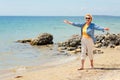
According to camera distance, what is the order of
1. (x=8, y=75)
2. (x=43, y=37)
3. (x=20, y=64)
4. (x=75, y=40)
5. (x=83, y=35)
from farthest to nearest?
(x=43, y=37), (x=75, y=40), (x=20, y=64), (x=8, y=75), (x=83, y=35)

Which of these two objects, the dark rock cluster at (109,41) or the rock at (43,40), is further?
the rock at (43,40)

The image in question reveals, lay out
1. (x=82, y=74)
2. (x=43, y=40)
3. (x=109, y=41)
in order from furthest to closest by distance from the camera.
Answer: (x=43, y=40), (x=109, y=41), (x=82, y=74)

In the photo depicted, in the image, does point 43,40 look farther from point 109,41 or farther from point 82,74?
point 82,74

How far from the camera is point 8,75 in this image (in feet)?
46.9

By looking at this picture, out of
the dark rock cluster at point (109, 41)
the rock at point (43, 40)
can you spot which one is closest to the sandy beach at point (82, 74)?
the dark rock cluster at point (109, 41)

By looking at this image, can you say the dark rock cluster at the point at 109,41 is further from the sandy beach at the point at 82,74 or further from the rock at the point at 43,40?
the sandy beach at the point at 82,74

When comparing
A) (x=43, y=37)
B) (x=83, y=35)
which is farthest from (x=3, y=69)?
(x=43, y=37)

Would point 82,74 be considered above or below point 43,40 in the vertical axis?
below

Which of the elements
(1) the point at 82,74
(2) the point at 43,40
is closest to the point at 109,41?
(2) the point at 43,40

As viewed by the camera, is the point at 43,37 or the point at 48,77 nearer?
the point at 48,77

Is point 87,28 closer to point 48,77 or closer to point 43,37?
point 48,77

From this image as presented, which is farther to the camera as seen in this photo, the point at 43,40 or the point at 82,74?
the point at 43,40

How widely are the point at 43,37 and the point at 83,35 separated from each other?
15.2 metres

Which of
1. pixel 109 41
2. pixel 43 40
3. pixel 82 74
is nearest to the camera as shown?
pixel 82 74
